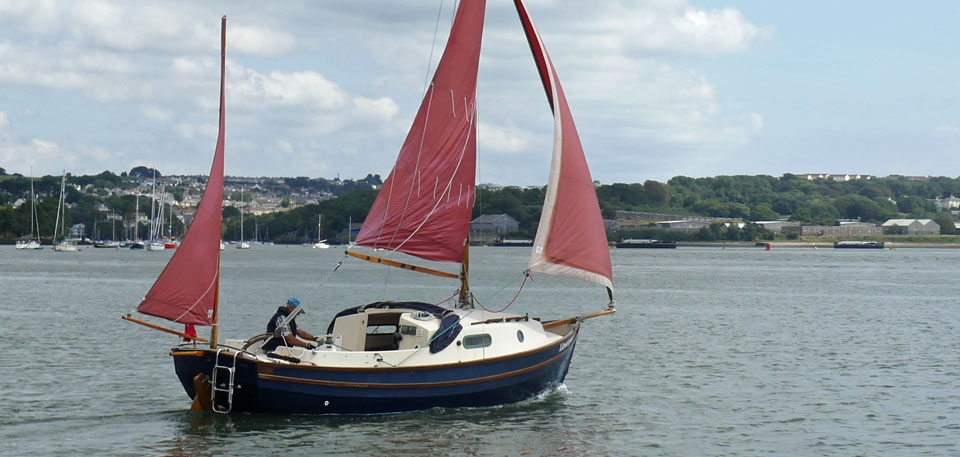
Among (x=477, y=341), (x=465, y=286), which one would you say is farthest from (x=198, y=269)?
(x=465, y=286)

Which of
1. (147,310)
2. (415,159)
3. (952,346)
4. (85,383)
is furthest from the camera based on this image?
(952,346)

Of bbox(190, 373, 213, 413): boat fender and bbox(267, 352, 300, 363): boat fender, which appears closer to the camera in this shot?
bbox(267, 352, 300, 363): boat fender

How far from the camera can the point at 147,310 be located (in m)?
23.0

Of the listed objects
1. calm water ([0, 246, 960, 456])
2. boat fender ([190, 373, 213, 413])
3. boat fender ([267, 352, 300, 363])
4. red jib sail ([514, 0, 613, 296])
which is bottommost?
calm water ([0, 246, 960, 456])

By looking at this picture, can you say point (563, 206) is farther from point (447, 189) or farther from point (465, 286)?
point (465, 286)

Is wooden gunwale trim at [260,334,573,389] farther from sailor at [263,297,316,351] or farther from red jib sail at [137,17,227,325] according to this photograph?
red jib sail at [137,17,227,325]

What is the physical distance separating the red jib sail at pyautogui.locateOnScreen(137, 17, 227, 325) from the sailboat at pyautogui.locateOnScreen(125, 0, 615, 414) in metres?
0.03

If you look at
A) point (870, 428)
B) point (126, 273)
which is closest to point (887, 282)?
point (126, 273)

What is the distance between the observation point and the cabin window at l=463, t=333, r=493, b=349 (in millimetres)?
24984

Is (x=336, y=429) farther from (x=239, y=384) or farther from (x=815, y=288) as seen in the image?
(x=815, y=288)

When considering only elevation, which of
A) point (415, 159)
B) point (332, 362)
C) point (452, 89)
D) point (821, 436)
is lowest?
point (821, 436)

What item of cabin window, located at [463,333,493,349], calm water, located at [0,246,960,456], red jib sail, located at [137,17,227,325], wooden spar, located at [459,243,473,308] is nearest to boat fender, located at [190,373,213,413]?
calm water, located at [0,246,960,456]

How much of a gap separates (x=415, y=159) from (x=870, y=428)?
1263 cm

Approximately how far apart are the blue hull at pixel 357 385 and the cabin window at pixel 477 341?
41cm
